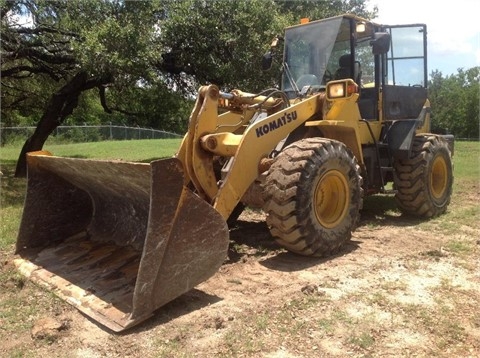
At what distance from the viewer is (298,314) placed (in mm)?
3596

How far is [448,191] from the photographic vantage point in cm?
724

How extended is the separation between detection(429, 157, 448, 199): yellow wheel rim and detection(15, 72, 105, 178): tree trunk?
314 inches

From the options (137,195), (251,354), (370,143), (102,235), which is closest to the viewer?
(251,354)

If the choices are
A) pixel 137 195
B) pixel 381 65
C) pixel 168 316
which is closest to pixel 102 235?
pixel 137 195

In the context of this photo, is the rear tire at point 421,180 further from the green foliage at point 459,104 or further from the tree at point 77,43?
the green foliage at point 459,104

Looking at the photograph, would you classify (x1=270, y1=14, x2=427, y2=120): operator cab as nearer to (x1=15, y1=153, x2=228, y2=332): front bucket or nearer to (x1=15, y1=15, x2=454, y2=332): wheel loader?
(x1=15, y1=15, x2=454, y2=332): wheel loader

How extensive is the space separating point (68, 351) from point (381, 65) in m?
5.28

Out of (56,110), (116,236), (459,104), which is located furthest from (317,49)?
(459,104)

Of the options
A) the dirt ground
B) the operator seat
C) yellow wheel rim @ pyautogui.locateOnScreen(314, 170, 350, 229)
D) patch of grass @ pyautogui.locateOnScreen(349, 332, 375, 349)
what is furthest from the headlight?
patch of grass @ pyautogui.locateOnScreen(349, 332, 375, 349)

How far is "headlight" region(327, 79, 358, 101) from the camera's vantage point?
545 cm

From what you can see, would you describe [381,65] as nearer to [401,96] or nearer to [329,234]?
[401,96]

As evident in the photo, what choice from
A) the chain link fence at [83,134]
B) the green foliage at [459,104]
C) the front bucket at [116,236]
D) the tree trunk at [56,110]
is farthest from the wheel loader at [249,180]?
the green foliage at [459,104]

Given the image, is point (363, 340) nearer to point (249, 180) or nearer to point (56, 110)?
point (249, 180)

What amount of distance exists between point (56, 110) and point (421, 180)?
9428 millimetres
